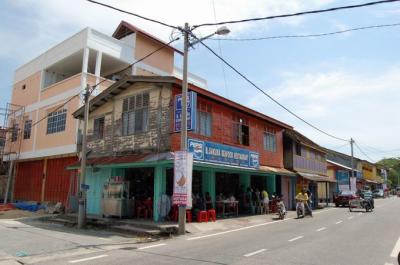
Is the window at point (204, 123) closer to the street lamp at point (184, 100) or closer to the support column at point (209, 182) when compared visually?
the support column at point (209, 182)

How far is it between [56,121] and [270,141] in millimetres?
16499

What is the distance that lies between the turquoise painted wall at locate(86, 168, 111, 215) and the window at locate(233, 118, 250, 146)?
7.69 metres

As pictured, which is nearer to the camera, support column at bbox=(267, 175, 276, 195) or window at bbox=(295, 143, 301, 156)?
support column at bbox=(267, 175, 276, 195)

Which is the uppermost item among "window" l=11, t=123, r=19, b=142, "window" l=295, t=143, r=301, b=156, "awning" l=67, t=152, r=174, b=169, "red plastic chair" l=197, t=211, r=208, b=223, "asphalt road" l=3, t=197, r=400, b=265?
"window" l=11, t=123, r=19, b=142

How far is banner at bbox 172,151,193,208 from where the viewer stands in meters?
14.6

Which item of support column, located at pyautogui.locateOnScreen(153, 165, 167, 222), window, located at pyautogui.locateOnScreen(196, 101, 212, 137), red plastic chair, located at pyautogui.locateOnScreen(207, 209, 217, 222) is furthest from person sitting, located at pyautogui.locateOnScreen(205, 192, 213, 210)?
window, located at pyautogui.locateOnScreen(196, 101, 212, 137)

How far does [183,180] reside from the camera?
48.3ft

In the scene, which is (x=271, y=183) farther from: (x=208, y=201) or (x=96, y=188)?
(x=96, y=188)

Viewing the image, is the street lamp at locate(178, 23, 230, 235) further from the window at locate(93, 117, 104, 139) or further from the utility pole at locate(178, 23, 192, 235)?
the window at locate(93, 117, 104, 139)

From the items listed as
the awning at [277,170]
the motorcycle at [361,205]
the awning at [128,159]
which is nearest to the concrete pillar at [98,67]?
the awning at [128,159]

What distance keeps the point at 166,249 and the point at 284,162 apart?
62.9 ft

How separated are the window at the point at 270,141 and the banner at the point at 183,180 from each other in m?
12.1

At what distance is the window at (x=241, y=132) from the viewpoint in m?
22.4

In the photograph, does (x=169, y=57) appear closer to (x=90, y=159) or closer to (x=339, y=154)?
(x=90, y=159)
